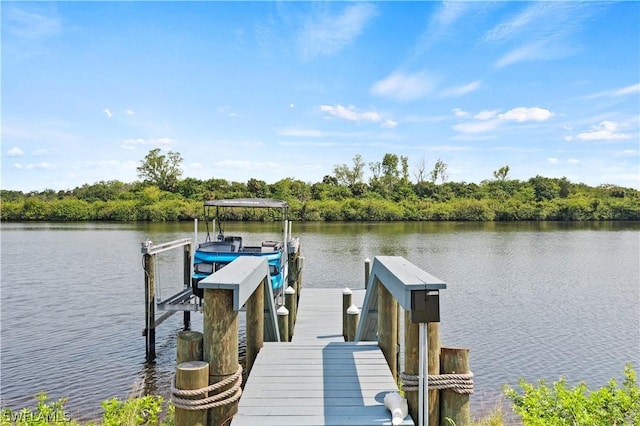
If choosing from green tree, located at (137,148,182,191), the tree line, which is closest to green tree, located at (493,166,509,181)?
the tree line

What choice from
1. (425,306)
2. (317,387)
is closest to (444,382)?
(425,306)

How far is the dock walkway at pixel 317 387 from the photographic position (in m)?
3.72

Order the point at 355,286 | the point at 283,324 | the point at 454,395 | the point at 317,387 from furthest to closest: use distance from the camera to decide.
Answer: the point at 355,286
the point at 283,324
the point at 317,387
the point at 454,395

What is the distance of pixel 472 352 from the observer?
1030 centimetres

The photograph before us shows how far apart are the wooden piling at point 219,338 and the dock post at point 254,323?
4.33 ft

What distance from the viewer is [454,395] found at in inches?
155

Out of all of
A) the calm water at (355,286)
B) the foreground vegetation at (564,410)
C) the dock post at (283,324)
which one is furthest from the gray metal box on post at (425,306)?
the calm water at (355,286)

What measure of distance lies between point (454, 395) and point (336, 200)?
64.9 meters

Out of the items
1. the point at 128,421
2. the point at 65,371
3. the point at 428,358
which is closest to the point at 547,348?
the point at 428,358

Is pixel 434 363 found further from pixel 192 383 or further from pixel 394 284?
pixel 192 383

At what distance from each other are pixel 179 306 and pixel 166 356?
49.5 inches

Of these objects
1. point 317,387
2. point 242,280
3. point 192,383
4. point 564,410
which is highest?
point 242,280

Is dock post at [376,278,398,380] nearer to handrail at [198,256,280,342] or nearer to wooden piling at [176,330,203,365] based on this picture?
handrail at [198,256,280,342]

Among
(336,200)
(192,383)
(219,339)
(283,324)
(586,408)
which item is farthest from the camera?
(336,200)
